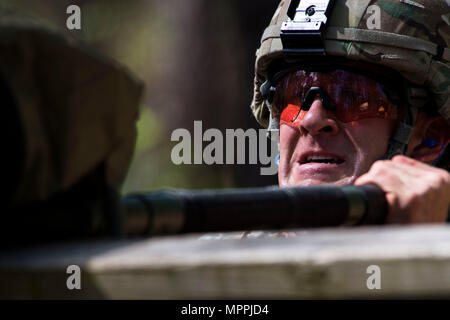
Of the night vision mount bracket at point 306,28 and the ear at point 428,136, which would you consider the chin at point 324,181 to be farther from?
the night vision mount bracket at point 306,28

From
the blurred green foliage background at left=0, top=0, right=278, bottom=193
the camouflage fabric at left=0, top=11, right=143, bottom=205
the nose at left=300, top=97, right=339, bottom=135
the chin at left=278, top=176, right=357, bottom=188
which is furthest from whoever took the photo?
the blurred green foliage background at left=0, top=0, right=278, bottom=193

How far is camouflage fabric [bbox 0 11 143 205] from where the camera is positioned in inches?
59.0

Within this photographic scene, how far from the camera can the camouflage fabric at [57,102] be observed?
4.91 ft

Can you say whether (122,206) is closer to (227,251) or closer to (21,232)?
(21,232)

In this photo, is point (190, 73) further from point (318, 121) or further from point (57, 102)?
point (57, 102)

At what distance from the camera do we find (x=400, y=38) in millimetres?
4449

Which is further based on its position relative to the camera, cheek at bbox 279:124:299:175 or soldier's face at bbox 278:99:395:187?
cheek at bbox 279:124:299:175

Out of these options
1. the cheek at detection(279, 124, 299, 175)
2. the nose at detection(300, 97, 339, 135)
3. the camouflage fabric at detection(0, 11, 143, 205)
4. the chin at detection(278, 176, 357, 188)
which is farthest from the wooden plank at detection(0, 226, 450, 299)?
the cheek at detection(279, 124, 299, 175)

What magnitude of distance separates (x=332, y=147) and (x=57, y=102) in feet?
9.23

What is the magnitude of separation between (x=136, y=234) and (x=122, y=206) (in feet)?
0.34

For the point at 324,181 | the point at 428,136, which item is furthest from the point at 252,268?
the point at 428,136

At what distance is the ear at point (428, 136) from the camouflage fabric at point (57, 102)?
9.88 feet

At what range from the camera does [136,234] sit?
1.78m

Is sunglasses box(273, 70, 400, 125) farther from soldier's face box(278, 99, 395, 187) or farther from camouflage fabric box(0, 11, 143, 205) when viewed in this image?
camouflage fabric box(0, 11, 143, 205)
